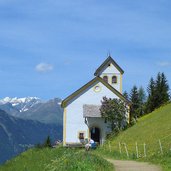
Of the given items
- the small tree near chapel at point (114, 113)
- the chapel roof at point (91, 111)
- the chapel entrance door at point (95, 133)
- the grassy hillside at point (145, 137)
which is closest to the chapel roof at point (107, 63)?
the chapel roof at point (91, 111)

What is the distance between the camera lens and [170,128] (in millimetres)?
44656

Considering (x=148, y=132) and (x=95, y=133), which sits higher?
(x=95, y=133)

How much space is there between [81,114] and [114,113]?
4.07 meters

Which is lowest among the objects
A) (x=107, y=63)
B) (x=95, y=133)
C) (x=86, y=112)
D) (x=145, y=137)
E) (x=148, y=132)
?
(x=145, y=137)

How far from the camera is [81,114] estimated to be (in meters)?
62.2

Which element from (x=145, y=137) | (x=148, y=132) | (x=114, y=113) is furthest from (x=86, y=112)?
(x=145, y=137)

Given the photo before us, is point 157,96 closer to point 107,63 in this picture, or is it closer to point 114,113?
point 107,63

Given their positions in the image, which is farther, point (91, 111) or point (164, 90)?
point (164, 90)

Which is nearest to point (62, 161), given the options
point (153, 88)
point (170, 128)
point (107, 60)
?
point (170, 128)

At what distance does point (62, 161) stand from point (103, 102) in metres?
41.3

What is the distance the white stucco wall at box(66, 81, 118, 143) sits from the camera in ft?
203

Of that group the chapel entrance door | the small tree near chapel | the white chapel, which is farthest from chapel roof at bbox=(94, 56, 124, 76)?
the chapel entrance door

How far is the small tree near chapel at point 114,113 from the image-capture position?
6091 centimetres

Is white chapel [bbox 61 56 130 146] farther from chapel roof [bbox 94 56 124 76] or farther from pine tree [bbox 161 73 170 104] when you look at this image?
pine tree [bbox 161 73 170 104]
